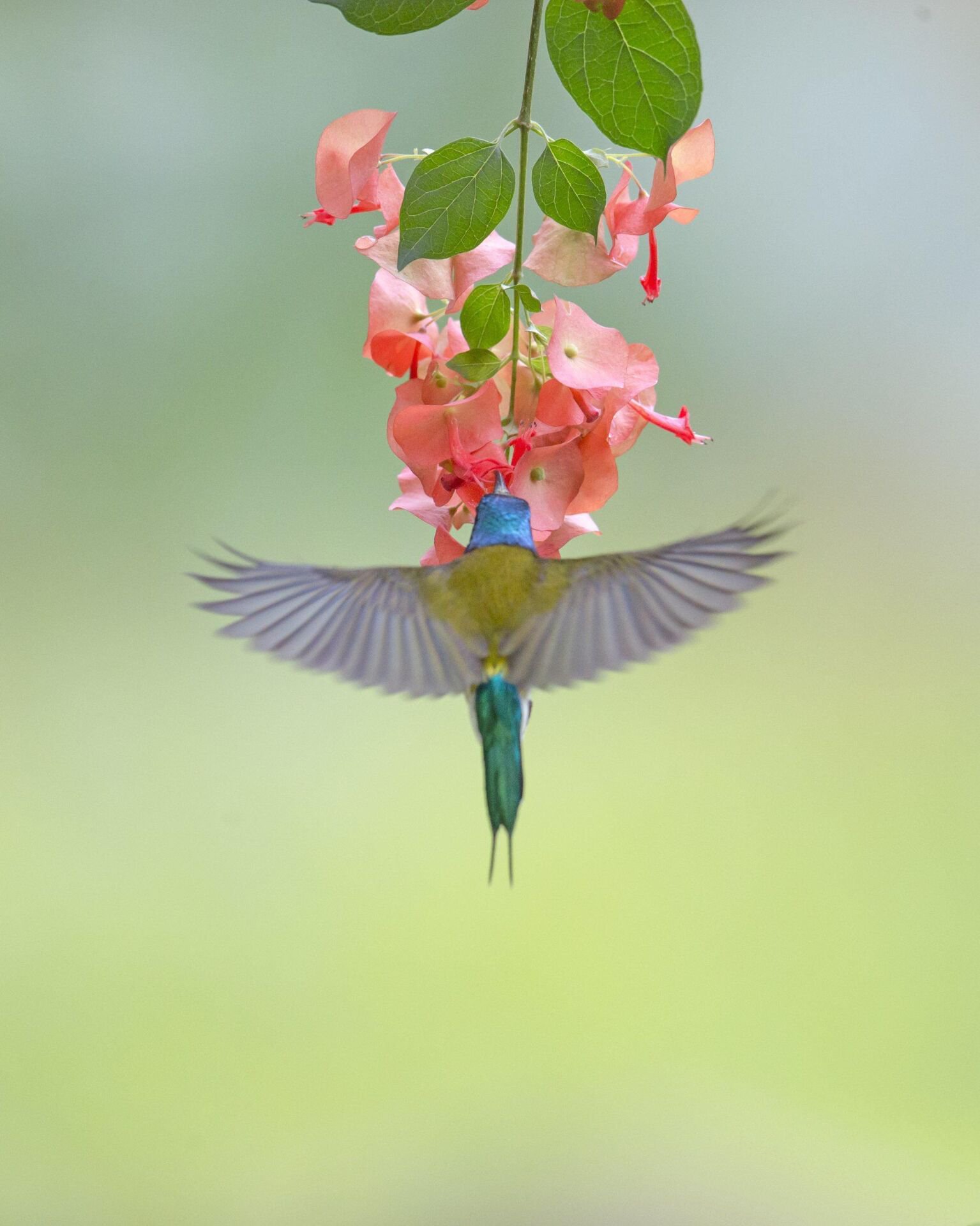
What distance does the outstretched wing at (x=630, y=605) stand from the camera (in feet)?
2.90

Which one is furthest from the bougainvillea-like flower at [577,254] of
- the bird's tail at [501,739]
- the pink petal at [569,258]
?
the bird's tail at [501,739]

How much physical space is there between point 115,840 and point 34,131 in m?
1.85

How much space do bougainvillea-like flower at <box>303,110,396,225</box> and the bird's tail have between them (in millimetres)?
427

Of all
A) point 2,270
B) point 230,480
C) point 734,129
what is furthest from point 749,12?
point 2,270

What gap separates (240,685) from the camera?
3.03 metres

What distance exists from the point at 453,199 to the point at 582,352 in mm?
150

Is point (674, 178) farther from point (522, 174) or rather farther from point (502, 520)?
point (502, 520)

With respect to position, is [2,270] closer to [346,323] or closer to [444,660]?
[346,323]

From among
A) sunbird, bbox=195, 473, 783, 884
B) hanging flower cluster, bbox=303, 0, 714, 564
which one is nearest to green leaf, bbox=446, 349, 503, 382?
hanging flower cluster, bbox=303, 0, 714, 564

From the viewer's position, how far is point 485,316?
837 mm

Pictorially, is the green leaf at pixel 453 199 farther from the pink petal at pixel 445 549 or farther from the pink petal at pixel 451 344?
the pink petal at pixel 445 549

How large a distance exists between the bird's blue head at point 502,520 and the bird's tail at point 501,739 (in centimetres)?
14

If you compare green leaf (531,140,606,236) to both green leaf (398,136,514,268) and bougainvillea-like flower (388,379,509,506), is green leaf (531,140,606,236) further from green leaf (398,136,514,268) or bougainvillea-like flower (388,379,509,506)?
bougainvillea-like flower (388,379,509,506)

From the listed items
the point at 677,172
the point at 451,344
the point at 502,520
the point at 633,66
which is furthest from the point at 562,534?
the point at 633,66
